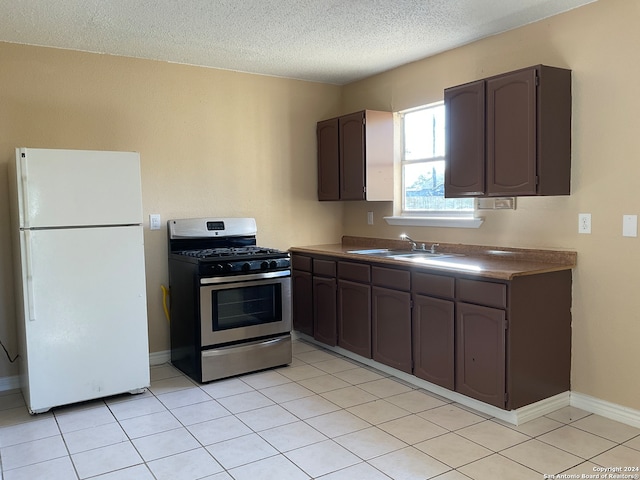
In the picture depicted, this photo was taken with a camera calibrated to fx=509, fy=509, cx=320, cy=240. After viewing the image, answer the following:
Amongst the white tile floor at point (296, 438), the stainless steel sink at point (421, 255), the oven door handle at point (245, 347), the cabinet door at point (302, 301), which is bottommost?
the white tile floor at point (296, 438)

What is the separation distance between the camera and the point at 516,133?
302 cm

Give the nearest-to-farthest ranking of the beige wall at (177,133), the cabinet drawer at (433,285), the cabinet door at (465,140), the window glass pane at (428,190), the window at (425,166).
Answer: the cabinet drawer at (433,285)
the cabinet door at (465,140)
the beige wall at (177,133)
the window glass pane at (428,190)
the window at (425,166)

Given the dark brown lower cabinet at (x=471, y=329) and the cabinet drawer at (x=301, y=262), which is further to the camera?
the cabinet drawer at (x=301, y=262)

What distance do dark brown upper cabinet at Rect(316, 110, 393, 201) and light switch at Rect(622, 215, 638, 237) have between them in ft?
6.35

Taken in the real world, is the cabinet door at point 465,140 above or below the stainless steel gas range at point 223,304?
above

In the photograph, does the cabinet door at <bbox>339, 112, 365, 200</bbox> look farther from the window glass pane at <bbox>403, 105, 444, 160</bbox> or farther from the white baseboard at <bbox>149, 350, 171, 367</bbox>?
the white baseboard at <bbox>149, 350, 171, 367</bbox>

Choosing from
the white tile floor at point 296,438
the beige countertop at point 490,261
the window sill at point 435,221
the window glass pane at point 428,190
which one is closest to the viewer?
the white tile floor at point 296,438

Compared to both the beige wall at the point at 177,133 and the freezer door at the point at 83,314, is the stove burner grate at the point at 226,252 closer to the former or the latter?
the beige wall at the point at 177,133

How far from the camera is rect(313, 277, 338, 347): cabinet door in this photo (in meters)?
4.19

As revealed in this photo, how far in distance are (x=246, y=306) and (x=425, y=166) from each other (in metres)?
1.85

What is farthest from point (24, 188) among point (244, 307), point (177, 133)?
point (244, 307)

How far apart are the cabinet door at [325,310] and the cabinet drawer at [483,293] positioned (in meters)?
1.34

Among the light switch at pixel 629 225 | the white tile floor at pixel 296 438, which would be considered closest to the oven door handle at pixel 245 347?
the white tile floor at pixel 296 438

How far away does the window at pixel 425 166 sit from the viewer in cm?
404
